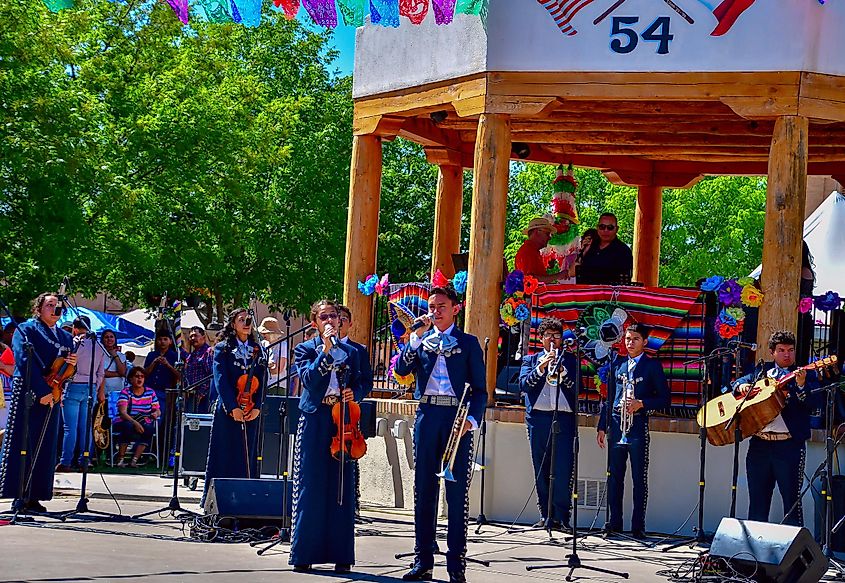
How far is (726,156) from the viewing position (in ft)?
61.4

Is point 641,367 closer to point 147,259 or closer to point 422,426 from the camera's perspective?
point 422,426

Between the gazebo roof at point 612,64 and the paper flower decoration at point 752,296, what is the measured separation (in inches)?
65.7

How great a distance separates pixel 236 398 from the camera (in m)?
13.2

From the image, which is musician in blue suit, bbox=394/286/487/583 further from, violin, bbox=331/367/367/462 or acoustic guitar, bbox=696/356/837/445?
acoustic guitar, bbox=696/356/837/445

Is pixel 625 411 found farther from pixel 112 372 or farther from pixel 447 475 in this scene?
pixel 112 372

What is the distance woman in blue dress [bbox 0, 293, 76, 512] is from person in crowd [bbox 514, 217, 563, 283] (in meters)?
5.35

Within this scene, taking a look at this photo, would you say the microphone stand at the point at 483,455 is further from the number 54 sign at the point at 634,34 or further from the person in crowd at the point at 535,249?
the number 54 sign at the point at 634,34

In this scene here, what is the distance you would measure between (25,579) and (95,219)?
621 inches

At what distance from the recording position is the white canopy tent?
990 inches

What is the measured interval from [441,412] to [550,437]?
3.48m

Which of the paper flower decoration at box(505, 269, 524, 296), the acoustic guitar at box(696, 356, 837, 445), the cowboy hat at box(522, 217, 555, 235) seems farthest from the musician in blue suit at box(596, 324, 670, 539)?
the cowboy hat at box(522, 217, 555, 235)

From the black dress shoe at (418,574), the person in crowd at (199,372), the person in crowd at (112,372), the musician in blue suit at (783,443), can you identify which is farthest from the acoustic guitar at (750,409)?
the person in crowd at (112,372)

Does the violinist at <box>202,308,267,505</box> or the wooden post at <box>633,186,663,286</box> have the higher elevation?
the wooden post at <box>633,186,663,286</box>

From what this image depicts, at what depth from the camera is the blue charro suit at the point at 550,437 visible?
44.6ft
